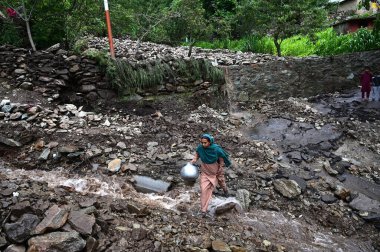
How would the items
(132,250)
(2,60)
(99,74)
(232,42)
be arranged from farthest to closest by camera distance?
(232,42)
(99,74)
(2,60)
(132,250)

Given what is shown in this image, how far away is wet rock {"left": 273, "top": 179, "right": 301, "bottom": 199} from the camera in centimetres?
569

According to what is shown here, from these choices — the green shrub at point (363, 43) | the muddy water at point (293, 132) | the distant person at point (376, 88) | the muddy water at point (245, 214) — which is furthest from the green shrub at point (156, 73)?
the green shrub at point (363, 43)

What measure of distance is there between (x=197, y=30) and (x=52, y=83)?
474 centimetres

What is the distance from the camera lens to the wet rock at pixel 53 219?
3.39 m

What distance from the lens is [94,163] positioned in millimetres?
6238

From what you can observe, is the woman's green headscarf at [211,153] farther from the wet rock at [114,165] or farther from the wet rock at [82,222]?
the wet rock at [114,165]

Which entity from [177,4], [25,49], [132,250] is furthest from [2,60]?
[132,250]

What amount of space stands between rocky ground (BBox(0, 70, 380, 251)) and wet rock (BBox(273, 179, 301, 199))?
19 millimetres

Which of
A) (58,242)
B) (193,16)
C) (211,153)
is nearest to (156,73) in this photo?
(193,16)

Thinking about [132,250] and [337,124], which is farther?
[337,124]

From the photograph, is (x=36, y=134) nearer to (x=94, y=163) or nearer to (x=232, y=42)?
(x=94, y=163)

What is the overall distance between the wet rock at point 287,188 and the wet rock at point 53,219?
12.6 feet

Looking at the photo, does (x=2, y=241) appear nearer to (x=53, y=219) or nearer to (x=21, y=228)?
(x=21, y=228)

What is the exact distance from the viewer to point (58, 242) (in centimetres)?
326
